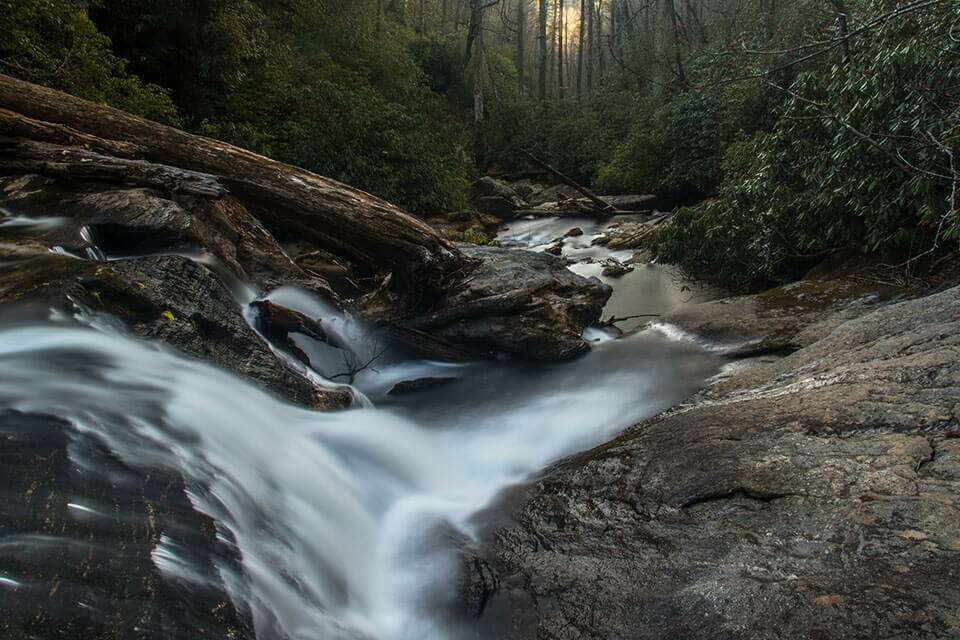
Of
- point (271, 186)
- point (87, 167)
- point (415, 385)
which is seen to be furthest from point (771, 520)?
point (87, 167)

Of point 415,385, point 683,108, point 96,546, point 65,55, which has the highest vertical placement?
point 683,108

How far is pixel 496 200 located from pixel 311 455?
52.2 feet

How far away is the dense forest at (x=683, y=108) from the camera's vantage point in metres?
5.35

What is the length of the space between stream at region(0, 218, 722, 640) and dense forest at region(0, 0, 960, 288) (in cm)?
246

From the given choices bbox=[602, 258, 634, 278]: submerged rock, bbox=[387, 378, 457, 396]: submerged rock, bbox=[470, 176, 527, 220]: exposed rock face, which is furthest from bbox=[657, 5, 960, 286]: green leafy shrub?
bbox=[470, 176, 527, 220]: exposed rock face

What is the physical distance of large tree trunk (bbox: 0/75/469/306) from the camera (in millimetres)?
5703

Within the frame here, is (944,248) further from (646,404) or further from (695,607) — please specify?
(695,607)

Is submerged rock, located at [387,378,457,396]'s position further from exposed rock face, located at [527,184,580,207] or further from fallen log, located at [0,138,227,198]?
exposed rock face, located at [527,184,580,207]

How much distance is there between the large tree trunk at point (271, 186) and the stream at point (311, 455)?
0.94 meters

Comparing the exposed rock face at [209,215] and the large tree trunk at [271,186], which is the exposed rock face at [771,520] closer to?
the exposed rock face at [209,215]

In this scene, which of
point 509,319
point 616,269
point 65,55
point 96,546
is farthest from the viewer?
point 616,269

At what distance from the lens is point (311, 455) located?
394 centimetres

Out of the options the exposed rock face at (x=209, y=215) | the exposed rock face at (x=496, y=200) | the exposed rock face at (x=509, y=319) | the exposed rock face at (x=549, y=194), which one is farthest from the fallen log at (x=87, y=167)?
the exposed rock face at (x=549, y=194)

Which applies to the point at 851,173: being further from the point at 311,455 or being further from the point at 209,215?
the point at 209,215
